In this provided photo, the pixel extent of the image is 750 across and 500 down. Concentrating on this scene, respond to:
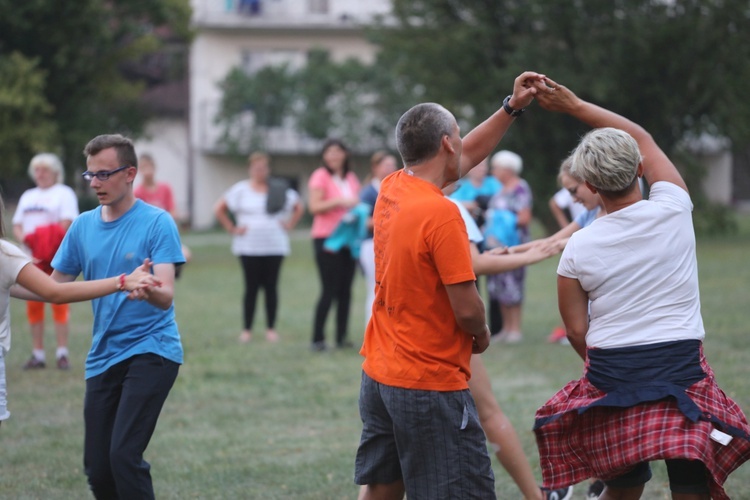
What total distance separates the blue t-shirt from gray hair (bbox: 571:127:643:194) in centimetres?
193

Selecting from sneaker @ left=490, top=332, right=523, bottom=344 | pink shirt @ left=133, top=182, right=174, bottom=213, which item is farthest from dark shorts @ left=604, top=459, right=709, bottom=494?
pink shirt @ left=133, top=182, right=174, bottom=213

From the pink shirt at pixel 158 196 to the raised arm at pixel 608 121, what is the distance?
8.17m

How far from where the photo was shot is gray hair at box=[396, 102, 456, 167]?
12.6ft

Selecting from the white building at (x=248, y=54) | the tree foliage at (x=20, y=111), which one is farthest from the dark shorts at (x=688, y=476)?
the white building at (x=248, y=54)

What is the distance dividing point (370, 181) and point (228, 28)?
34.2 m

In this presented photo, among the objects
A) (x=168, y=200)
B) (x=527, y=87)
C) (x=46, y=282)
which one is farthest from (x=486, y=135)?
(x=168, y=200)

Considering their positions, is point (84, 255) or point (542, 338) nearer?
point (84, 255)

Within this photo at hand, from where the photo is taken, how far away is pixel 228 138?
43188 mm

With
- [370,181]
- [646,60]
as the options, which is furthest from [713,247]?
[370,181]

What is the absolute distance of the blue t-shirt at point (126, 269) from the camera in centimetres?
470

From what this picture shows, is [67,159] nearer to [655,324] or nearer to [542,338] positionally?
[542,338]

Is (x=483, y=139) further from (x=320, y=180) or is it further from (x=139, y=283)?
(x=320, y=180)

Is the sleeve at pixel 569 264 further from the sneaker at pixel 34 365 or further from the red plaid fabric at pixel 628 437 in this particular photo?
the sneaker at pixel 34 365

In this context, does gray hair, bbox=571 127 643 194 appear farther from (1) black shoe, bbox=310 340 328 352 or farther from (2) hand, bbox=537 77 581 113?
(1) black shoe, bbox=310 340 328 352
